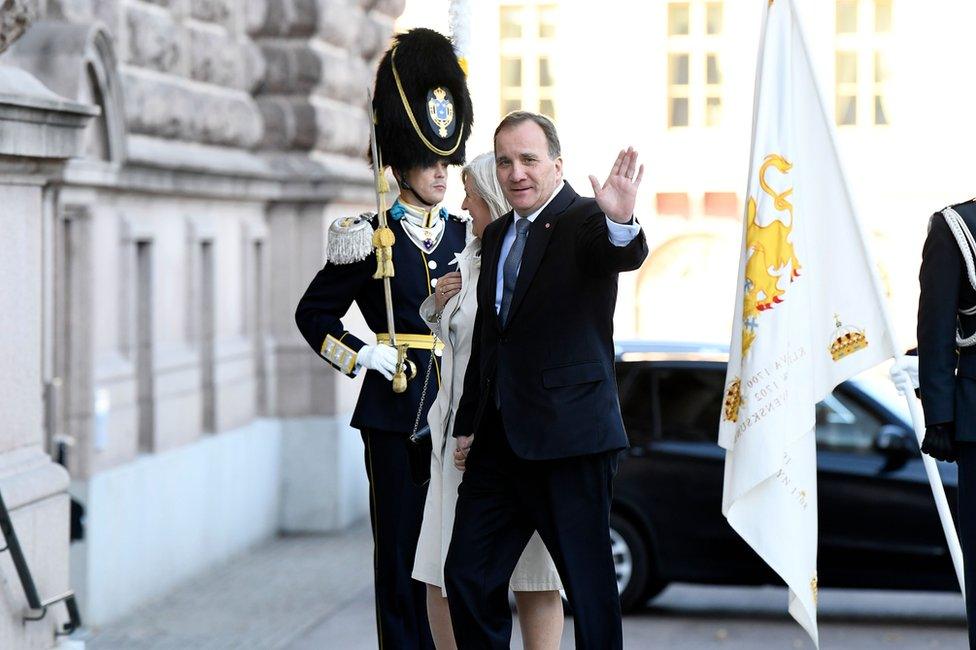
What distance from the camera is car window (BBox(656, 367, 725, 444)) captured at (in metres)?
10.1

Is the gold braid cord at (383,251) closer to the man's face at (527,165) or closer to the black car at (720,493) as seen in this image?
the man's face at (527,165)

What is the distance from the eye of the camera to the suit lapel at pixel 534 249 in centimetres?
553

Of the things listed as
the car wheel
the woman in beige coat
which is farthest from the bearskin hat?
the car wheel

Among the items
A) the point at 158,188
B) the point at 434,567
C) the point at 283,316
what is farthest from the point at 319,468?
the point at 434,567

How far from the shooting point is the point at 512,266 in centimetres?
564

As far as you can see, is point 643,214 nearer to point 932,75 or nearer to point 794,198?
point 932,75

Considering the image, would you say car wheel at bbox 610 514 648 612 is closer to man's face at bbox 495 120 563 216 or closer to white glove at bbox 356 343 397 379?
white glove at bbox 356 343 397 379

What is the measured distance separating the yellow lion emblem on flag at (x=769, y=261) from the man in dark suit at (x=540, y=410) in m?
0.66

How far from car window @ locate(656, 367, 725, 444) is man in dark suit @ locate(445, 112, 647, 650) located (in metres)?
4.52

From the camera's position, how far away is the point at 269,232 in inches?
531

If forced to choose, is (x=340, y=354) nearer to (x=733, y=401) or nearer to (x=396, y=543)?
(x=396, y=543)

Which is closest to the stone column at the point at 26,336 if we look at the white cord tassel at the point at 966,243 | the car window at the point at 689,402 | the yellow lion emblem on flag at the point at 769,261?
the yellow lion emblem on flag at the point at 769,261

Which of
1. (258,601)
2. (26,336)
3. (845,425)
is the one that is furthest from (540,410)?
(258,601)

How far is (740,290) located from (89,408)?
4605mm
